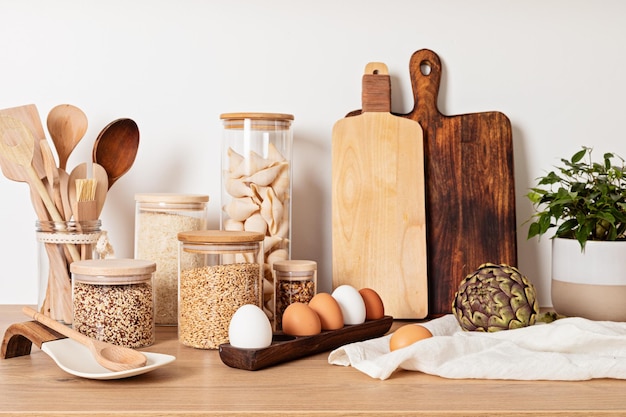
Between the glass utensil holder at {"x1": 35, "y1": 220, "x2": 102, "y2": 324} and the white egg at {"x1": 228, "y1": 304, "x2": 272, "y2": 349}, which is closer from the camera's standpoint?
the white egg at {"x1": 228, "y1": 304, "x2": 272, "y2": 349}

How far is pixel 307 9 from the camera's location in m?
1.41

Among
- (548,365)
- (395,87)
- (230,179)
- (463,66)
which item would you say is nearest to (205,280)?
(230,179)

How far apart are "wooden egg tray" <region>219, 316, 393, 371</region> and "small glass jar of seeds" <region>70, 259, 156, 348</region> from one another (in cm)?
17

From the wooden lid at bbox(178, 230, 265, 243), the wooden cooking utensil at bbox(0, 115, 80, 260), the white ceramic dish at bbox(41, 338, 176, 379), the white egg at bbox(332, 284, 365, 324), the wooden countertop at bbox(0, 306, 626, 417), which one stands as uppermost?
the wooden cooking utensil at bbox(0, 115, 80, 260)

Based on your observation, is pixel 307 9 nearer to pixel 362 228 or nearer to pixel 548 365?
pixel 362 228

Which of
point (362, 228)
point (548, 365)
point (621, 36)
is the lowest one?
point (548, 365)

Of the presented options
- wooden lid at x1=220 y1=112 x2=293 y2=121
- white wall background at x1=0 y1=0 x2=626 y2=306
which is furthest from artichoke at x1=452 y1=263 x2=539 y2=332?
wooden lid at x1=220 y1=112 x2=293 y2=121

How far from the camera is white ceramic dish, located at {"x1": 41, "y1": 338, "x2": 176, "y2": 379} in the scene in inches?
34.4

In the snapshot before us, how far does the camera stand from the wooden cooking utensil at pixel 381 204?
1.33 m

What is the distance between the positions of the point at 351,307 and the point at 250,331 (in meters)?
0.23

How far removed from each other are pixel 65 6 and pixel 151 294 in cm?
67

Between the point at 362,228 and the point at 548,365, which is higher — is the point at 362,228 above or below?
above

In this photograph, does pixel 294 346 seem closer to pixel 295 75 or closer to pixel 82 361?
pixel 82 361

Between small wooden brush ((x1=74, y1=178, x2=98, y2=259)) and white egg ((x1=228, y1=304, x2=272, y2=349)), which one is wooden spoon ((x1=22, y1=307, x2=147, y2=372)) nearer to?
white egg ((x1=228, y1=304, x2=272, y2=349))
